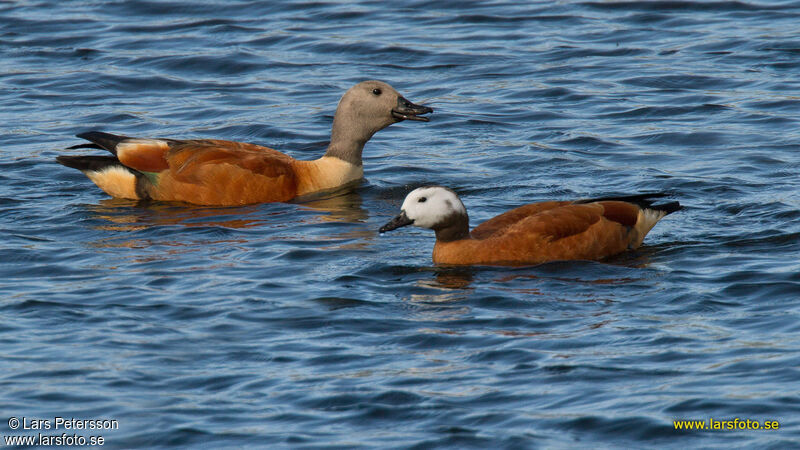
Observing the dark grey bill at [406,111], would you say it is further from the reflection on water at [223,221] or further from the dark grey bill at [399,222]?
the dark grey bill at [399,222]

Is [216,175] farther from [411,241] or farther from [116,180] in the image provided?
[411,241]

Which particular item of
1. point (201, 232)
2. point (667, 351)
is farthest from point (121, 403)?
point (201, 232)

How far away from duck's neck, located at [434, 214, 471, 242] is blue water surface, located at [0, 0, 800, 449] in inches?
11.3

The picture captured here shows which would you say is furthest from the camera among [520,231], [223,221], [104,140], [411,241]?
[104,140]

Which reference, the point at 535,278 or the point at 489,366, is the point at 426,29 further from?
the point at 489,366

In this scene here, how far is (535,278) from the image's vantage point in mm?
9766

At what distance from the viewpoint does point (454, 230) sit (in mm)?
10289

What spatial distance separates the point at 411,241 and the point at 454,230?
3.32 ft

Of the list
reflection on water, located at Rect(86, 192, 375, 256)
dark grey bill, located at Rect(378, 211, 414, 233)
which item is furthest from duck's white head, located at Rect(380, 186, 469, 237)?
reflection on water, located at Rect(86, 192, 375, 256)

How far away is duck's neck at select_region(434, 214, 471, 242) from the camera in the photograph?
404 inches

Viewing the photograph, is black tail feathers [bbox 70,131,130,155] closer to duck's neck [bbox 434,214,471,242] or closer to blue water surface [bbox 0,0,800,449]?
blue water surface [bbox 0,0,800,449]

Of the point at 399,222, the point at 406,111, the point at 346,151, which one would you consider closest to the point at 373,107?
the point at 406,111

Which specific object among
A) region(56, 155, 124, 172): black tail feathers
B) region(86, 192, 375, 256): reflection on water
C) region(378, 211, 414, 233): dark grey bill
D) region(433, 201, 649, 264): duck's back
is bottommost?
region(86, 192, 375, 256): reflection on water

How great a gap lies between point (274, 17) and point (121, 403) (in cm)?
1349
